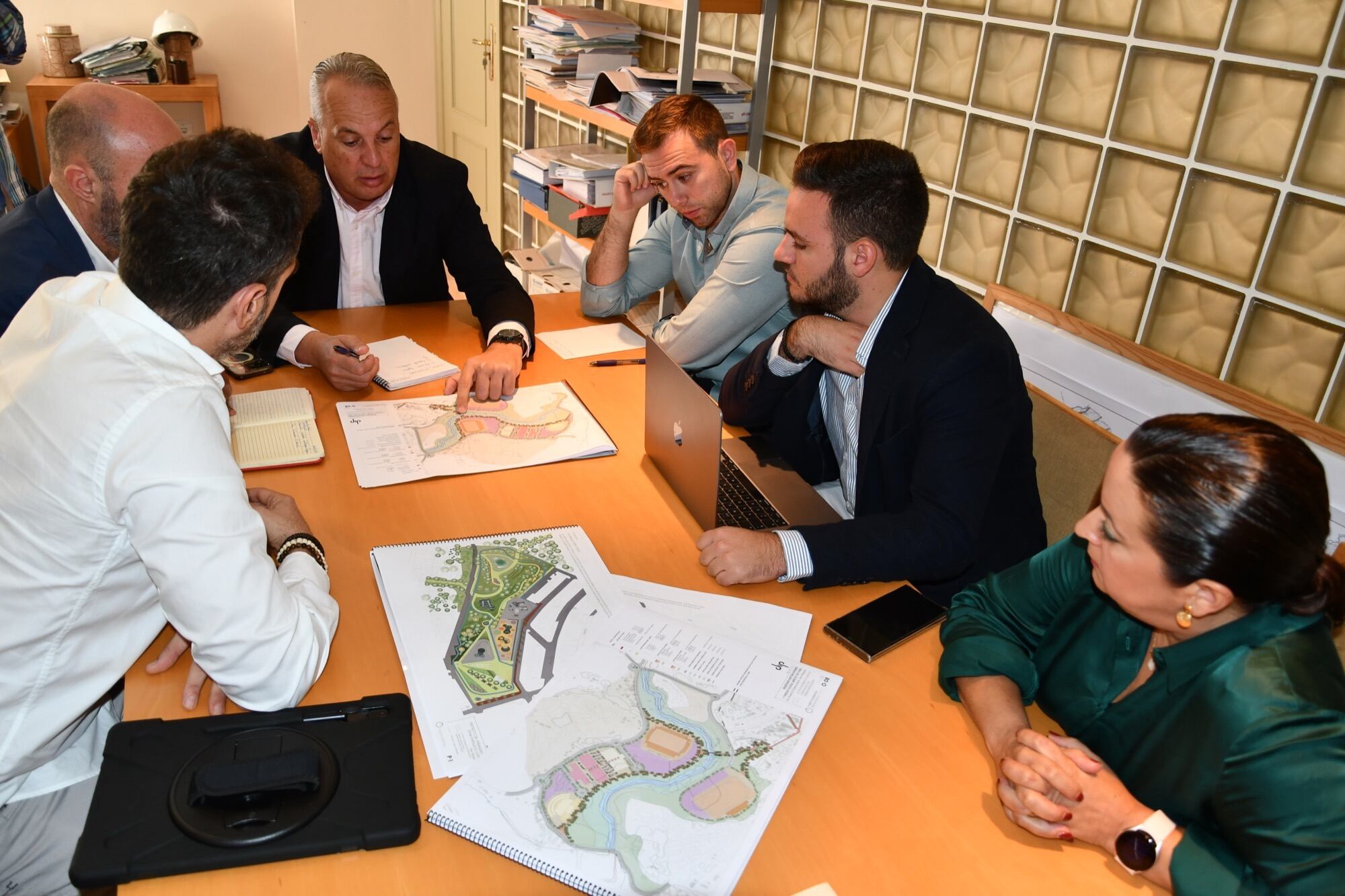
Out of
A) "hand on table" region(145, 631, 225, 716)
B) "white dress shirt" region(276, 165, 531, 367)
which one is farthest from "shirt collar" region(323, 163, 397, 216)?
"hand on table" region(145, 631, 225, 716)

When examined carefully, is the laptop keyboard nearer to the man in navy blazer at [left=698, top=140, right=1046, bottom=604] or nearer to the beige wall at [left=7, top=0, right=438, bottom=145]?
the man in navy blazer at [left=698, top=140, right=1046, bottom=604]

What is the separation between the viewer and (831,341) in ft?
5.67

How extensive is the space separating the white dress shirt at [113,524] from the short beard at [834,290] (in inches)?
40.7

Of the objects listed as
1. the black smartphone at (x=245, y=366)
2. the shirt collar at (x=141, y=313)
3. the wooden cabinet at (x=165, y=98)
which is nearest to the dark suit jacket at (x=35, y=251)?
the black smartphone at (x=245, y=366)

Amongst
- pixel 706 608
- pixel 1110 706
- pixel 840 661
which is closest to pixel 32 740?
pixel 706 608

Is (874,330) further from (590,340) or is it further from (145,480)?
(145,480)

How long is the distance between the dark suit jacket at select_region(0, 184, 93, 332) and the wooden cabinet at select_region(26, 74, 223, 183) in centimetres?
277

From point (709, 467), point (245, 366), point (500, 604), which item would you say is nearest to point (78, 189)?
point (245, 366)

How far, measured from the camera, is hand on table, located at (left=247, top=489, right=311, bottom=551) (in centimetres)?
133

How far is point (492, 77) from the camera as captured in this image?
4.59m

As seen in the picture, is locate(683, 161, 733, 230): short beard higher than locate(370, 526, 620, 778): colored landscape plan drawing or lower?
Answer: higher

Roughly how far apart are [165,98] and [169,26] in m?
0.35

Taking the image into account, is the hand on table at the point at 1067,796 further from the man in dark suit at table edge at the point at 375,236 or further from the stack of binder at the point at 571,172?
the stack of binder at the point at 571,172

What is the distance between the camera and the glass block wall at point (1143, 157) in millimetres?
1563
